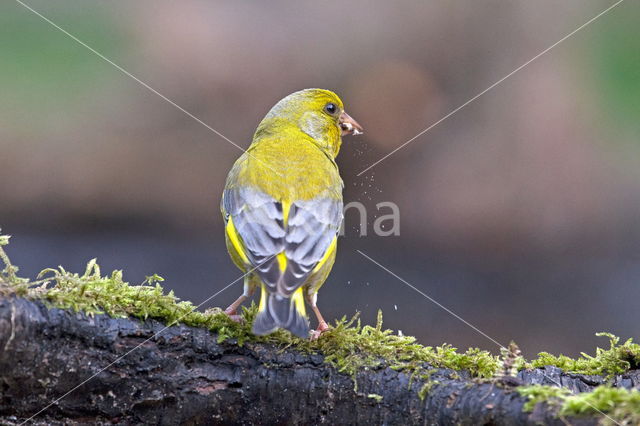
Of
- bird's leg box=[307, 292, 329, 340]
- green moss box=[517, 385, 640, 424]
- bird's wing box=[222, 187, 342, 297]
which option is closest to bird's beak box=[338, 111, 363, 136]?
bird's wing box=[222, 187, 342, 297]

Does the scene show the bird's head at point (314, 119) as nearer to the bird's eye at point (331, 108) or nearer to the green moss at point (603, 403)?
the bird's eye at point (331, 108)

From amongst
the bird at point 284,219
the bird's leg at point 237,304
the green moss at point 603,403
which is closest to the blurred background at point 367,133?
the bird at point 284,219

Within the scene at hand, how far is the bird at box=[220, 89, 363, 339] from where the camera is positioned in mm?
3955

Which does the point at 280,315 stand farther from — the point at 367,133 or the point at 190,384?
the point at 367,133

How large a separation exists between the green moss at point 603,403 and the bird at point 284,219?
1.25m

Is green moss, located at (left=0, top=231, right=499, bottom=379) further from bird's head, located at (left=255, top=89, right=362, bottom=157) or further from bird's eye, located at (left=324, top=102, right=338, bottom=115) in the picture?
bird's eye, located at (left=324, top=102, right=338, bottom=115)

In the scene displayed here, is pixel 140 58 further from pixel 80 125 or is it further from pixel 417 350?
pixel 417 350

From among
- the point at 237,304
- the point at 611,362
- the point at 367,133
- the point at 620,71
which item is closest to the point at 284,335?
the point at 237,304

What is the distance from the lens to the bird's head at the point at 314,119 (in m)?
5.87

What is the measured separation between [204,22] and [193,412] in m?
9.24

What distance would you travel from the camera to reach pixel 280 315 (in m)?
3.76

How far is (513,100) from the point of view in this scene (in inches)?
450

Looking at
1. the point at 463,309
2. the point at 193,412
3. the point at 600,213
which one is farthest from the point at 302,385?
the point at 600,213

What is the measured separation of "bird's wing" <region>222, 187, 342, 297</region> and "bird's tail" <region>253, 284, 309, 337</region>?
5 cm
